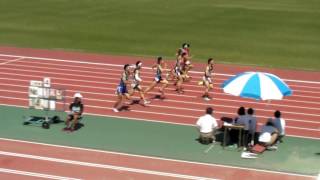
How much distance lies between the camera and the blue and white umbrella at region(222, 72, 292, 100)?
46.8 feet

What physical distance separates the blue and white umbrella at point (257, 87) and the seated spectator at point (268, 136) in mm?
1144

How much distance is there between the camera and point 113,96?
21.0 m

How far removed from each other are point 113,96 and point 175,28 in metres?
14.7

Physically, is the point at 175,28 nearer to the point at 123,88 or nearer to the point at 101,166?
the point at 123,88

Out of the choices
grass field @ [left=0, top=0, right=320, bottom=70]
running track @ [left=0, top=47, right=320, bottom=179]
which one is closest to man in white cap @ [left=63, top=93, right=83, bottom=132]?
running track @ [left=0, top=47, right=320, bottom=179]

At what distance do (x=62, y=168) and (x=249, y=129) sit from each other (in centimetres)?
500

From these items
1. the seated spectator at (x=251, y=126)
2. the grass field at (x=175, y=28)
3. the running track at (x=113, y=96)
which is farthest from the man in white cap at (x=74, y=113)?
the grass field at (x=175, y=28)

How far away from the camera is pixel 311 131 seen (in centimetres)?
1705

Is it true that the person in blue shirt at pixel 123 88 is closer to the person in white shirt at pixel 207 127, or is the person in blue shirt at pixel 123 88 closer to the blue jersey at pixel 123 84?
the blue jersey at pixel 123 84

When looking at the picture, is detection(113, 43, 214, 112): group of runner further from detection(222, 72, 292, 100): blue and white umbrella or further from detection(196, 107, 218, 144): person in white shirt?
detection(222, 72, 292, 100): blue and white umbrella

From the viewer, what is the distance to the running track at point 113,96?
55.3ft

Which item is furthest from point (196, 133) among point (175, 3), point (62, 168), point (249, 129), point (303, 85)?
point (175, 3)

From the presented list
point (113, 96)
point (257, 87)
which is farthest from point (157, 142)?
point (113, 96)

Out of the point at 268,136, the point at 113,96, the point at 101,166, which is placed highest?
the point at 113,96
